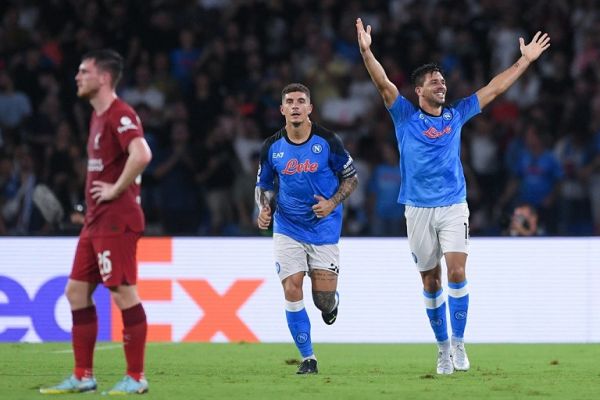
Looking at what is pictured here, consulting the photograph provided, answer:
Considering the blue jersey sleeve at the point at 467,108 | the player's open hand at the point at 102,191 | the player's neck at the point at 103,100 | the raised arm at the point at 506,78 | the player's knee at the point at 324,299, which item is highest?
the raised arm at the point at 506,78

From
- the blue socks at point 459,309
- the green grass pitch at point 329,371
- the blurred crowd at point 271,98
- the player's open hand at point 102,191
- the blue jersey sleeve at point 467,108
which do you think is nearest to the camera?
the player's open hand at point 102,191

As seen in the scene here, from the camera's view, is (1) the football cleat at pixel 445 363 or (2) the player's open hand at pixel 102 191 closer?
(2) the player's open hand at pixel 102 191

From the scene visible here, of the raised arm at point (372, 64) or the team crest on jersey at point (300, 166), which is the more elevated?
the raised arm at point (372, 64)

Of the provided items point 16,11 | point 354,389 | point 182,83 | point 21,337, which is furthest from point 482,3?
point 354,389

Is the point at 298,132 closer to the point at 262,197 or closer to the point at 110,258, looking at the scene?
the point at 262,197

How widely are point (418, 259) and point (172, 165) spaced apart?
730 centimetres

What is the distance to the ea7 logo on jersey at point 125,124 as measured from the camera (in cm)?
859

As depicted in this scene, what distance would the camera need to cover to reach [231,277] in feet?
49.4

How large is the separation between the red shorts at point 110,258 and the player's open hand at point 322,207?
2490 mm

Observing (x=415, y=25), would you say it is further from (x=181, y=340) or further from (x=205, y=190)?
(x=181, y=340)

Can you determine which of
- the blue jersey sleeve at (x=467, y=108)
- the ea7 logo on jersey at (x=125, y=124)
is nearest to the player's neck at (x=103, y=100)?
the ea7 logo on jersey at (x=125, y=124)

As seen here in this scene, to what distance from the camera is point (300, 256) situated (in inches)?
440

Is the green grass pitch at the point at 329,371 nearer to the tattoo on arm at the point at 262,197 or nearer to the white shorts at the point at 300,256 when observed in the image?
the white shorts at the point at 300,256

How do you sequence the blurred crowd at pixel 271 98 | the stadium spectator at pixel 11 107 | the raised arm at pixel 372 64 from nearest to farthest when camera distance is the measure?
1. the raised arm at pixel 372 64
2. the blurred crowd at pixel 271 98
3. the stadium spectator at pixel 11 107
